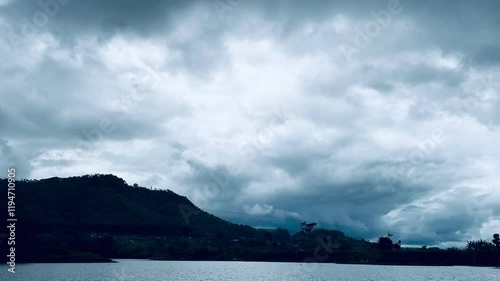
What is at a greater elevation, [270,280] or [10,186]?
[10,186]

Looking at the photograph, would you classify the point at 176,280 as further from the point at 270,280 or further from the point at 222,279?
the point at 270,280

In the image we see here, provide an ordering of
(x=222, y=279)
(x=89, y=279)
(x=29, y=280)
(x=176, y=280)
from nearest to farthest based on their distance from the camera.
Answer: (x=29, y=280)
(x=89, y=279)
(x=176, y=280)
(x=222, y=279)

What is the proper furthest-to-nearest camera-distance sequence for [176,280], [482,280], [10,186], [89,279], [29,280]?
[482,280] < [176,280] < [89,279] < [29,280] < [10,186]

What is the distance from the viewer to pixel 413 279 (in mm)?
198500

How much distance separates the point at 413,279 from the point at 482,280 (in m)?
27.6

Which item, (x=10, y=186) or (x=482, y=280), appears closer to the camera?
(x=10, y=186)

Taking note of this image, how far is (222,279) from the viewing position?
584 feet

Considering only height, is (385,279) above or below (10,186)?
below

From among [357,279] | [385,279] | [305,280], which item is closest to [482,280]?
[385,279]

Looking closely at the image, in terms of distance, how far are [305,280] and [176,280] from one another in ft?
172

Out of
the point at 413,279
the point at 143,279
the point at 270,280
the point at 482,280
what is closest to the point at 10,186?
the point at 143,279

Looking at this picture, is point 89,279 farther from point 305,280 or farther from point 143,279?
point 305,280

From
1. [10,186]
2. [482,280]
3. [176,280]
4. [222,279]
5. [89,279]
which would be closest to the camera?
[10,186]

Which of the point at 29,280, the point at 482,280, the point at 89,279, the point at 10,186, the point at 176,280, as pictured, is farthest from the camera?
the point at 482,280
